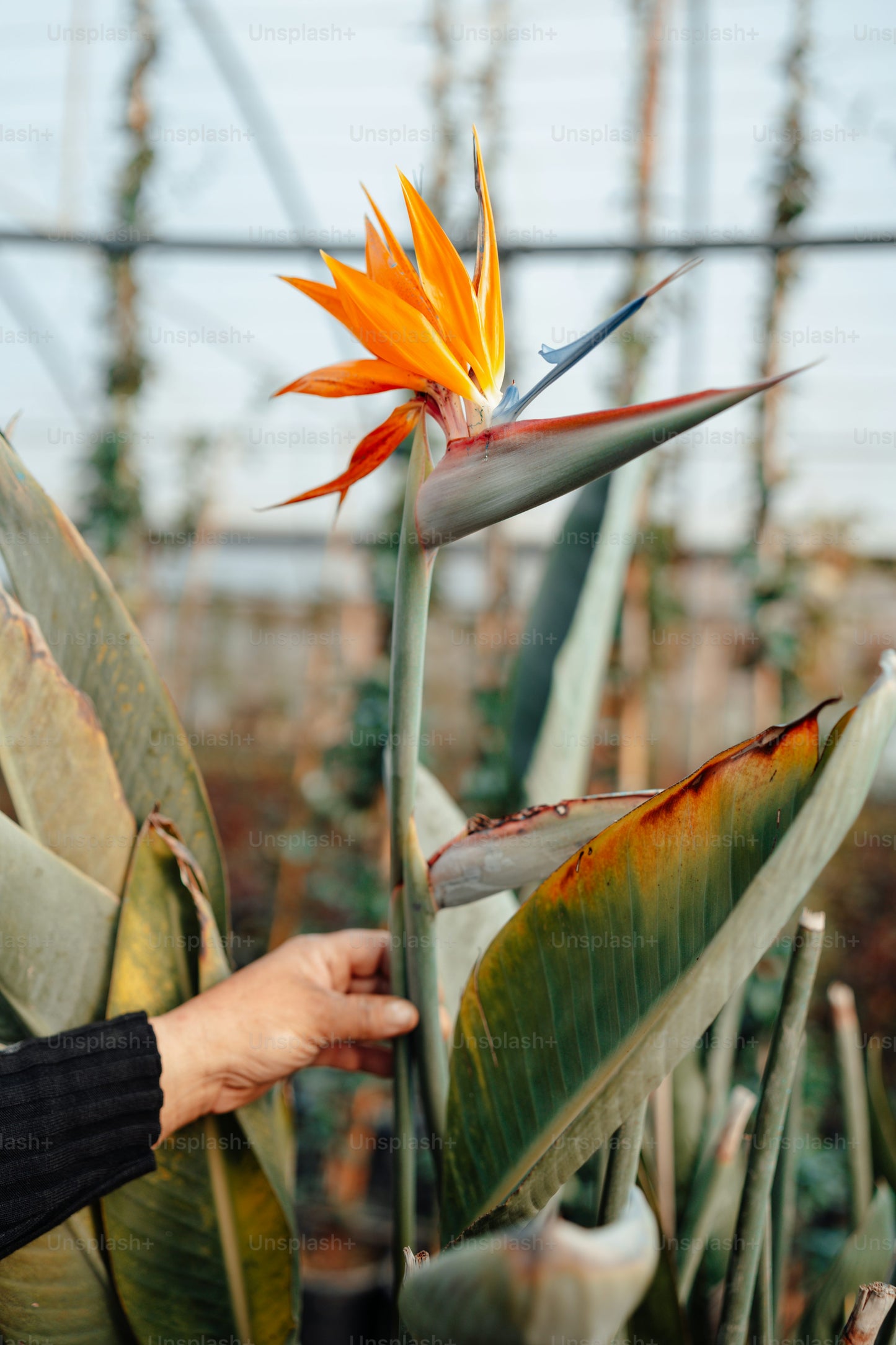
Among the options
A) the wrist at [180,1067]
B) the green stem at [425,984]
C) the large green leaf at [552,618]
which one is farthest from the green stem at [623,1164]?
the large green leaf at [552,618]

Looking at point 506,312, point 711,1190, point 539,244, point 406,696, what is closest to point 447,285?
point 406,696

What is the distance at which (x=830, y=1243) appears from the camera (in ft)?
5.07

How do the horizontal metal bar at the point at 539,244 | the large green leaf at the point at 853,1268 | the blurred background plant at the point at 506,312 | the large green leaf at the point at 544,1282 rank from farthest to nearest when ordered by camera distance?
the blurred background plant at the point at 506,312
the horizontal metal bar at the point at 539,244
the large green leaf at the point at 853,1268
the large green leaf at the point at 544,1282

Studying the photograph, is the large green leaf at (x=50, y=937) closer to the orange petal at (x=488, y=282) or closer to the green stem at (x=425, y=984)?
the green stem at (x=425, y=984)

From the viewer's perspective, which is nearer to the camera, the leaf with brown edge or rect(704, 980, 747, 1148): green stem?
the leaf with brown edge

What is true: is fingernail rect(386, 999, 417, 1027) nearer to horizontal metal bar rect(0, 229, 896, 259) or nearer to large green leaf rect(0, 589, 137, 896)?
large green leaf rect(0, 589, 137, 896)

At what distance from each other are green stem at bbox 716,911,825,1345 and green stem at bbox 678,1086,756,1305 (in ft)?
0.37

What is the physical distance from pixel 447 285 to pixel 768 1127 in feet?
1.44

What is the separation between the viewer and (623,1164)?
1.29 feet

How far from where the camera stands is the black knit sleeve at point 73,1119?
1.46ft

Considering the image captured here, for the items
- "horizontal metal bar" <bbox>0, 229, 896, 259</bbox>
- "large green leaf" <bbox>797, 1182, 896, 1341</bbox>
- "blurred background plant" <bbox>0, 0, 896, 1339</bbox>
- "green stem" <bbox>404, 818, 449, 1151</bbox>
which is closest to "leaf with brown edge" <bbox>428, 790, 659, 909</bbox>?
"green stem" <bbox>404, 818, 449, 1151</bbox>

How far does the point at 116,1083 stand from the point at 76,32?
2571mm

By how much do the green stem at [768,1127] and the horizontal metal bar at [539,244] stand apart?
3.56 ft

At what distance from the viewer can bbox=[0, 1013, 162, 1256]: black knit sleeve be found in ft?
1.46
